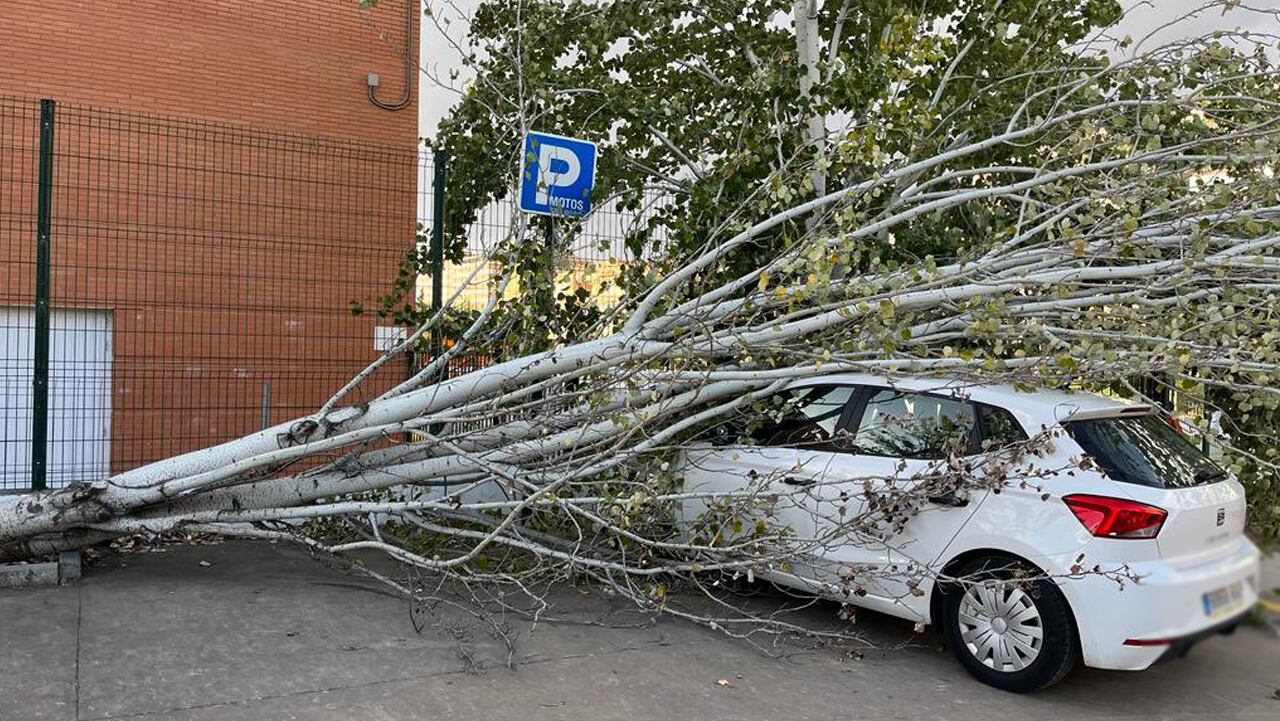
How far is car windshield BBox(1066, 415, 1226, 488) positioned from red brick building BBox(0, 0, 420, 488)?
226 inches

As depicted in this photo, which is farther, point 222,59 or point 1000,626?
point 222,59

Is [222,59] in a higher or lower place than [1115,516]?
higher

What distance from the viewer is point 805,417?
6.07 m

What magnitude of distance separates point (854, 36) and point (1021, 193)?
278cm

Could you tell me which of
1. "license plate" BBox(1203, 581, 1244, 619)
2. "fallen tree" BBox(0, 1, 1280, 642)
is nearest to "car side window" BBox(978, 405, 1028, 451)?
"fallen tree" BBox(0, 1, 1280, 642)

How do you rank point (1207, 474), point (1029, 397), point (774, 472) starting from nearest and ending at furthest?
point (1207, 474) < point (1029, 397) < point (774, 472)

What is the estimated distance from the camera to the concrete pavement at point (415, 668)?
4469 mm

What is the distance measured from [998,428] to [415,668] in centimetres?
323

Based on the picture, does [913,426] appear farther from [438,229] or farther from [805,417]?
[438,229]

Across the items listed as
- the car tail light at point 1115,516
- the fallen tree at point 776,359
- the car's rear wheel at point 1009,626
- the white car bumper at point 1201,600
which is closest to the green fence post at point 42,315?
the fallen tree at point 776,359

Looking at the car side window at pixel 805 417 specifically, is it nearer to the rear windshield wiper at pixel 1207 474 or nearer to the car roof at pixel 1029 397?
the car roof at pixel 1029 397

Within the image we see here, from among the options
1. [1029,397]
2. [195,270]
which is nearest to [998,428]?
[1029,397]

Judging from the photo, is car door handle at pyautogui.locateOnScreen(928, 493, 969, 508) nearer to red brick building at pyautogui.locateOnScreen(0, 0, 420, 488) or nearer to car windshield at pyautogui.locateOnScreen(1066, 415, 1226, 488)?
car windshield at pyautogui.locateOnScreen(1066, 415, 1226, 488)

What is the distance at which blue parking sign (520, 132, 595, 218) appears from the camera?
7387 millimetres
